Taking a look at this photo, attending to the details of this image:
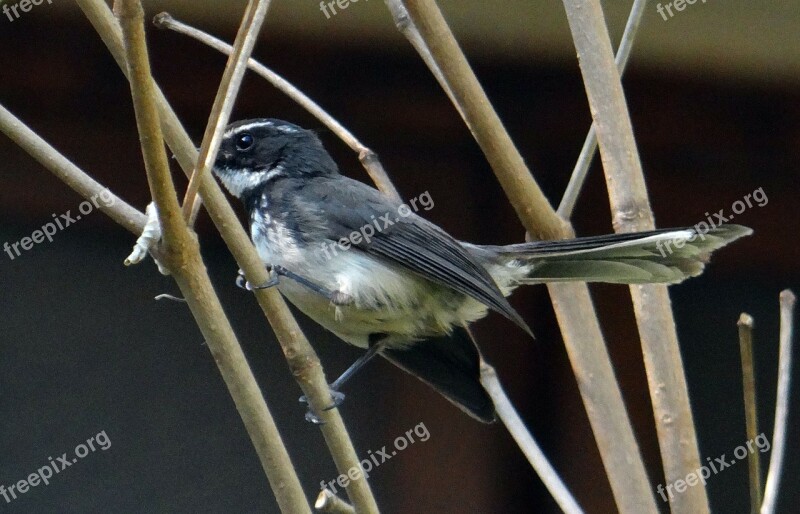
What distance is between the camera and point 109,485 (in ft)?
16.8

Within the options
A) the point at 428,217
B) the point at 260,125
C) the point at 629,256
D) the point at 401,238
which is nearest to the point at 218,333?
the point at 629,256

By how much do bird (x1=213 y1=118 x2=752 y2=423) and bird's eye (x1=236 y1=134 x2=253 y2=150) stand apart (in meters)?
0.19

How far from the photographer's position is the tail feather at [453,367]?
3167 mm

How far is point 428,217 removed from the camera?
228 inches

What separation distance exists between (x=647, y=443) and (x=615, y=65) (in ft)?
11.9

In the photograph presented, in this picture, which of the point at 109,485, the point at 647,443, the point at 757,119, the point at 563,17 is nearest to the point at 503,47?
the point at 563,17

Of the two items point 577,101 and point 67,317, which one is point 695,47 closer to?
point 577,101

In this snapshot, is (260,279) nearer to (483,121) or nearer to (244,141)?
(483,121)

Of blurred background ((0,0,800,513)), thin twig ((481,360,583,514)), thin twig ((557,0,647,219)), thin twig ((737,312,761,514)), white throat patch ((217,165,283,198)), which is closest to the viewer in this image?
thin twig ((737,312,761,514))

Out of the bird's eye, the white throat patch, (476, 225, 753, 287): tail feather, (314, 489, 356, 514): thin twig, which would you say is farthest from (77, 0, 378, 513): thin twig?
the bird's eye

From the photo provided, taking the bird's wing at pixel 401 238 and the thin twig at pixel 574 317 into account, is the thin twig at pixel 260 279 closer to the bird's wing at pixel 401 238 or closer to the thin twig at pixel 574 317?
the thin twig at pixel 574 317

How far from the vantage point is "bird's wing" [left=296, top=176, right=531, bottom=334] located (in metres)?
3.10

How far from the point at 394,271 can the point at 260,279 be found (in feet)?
4.05

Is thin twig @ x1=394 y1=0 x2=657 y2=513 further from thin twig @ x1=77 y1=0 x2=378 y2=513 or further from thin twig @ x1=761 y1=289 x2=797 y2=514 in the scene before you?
thin twig @ x1=77 y1=0 x2=378 y2=513
